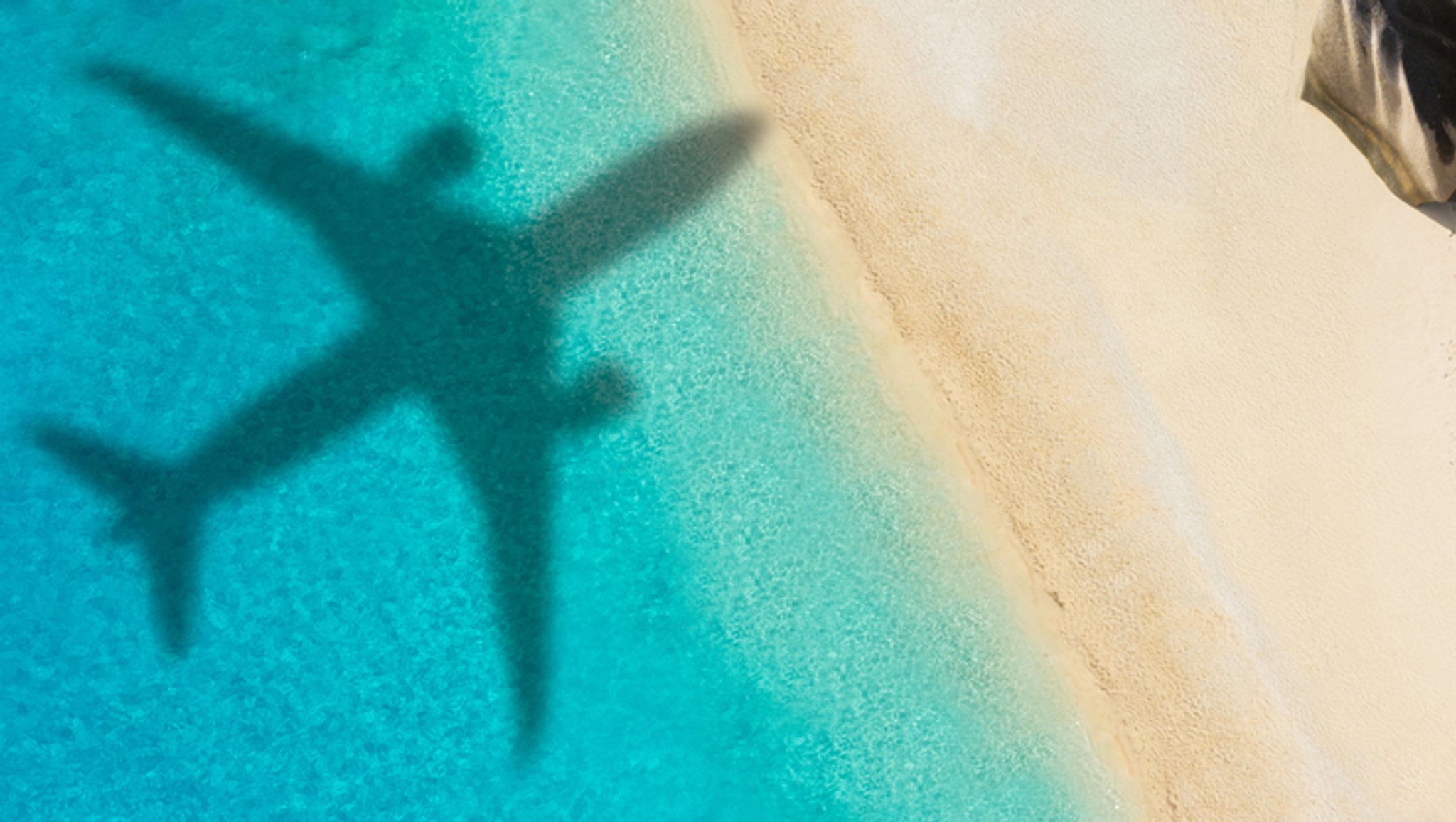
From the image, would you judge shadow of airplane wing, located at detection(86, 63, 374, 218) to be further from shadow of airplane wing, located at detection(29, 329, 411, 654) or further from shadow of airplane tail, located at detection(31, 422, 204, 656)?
shadow of airplane tail, located at detection(31, 422, 204, 656)

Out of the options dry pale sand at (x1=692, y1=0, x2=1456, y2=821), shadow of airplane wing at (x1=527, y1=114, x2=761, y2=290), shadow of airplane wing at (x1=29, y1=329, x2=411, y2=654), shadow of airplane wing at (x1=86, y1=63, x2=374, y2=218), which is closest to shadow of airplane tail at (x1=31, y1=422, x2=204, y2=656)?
shadow of airplane wing at (x1=29, y1=329, x2=411, y2=654)

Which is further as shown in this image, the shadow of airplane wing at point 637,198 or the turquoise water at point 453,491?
the shadow of airplane wing at point 637,198

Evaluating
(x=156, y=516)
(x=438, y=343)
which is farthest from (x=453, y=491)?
(x=156, y=516)

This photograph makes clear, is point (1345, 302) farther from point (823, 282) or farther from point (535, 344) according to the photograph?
point (535, 344)

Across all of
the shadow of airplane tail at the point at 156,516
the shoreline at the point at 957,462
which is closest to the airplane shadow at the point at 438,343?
the shadow of airplane tail at the point at 156,516

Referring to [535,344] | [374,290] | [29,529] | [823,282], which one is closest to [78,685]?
[29,529]

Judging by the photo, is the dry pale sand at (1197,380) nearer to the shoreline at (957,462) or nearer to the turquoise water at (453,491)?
the shoreline at (957,462)

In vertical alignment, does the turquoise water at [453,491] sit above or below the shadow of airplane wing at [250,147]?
below
